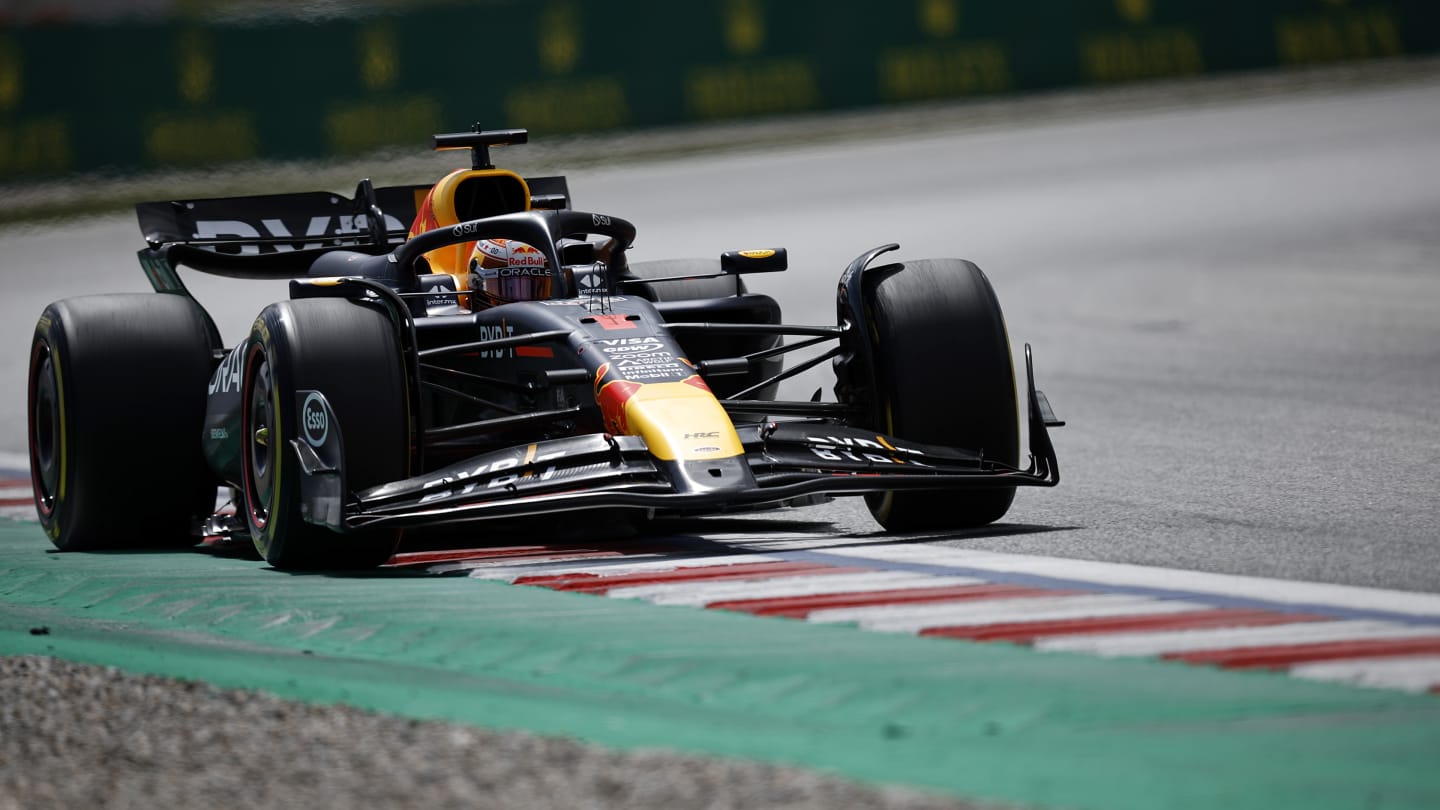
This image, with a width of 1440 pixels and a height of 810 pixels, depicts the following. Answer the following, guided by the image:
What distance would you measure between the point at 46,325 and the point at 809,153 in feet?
58.2

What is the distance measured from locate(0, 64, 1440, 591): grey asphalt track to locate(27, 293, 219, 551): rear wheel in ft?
8.14

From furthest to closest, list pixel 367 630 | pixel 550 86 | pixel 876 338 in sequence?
pixel 550 86, pixel 876 338, pixel 367 630

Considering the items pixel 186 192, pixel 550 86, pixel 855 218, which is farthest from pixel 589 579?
pixel 550 86

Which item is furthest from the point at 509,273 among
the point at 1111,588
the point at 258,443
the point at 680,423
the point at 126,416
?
the point at 1111,588

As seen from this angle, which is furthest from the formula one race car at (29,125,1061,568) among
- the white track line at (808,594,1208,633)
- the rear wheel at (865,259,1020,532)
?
the white track line at (808,594,1208,633)

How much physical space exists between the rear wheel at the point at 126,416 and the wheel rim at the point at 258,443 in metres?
0.82

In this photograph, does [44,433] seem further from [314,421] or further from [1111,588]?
[1111,588]

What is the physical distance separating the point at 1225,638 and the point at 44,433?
534 centimetres

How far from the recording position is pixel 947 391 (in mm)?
7734

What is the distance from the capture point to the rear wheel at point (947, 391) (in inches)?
304

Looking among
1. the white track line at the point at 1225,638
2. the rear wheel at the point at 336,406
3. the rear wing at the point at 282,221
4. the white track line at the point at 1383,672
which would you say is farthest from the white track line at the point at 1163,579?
the rear wing at the point at 282,221

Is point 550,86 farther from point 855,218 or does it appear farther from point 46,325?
point 46,325

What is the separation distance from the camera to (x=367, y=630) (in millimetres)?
5949

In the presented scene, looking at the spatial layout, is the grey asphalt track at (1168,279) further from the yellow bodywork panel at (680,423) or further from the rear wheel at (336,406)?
the rear wheel at (336,406)
